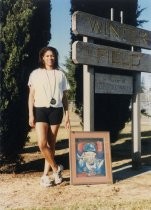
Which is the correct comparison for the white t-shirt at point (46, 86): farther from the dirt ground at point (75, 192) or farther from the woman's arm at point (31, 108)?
Result: the dirt ground at point (75, 192)

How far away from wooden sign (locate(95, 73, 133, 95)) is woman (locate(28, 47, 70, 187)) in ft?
3.71

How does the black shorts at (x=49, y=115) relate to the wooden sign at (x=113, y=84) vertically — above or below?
below

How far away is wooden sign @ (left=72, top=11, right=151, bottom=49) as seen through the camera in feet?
21.6

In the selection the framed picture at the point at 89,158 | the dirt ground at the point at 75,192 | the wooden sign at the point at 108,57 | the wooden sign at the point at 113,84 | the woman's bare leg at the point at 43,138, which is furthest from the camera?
the wooden sign at the point at 113,84

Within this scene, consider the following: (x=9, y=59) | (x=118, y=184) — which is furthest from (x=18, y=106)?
(x=118, y=184)

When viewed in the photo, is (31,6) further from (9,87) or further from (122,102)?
(122,102)

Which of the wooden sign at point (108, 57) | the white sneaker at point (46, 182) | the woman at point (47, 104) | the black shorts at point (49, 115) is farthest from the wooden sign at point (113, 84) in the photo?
the white sneaker at point (46, 182)

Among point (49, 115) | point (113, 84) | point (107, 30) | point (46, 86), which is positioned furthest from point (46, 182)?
point (107, 30)

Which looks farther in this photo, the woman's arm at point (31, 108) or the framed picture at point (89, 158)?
the framed picture at point (89, 158)

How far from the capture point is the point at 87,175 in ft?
20.3

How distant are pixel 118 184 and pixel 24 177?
1.62m

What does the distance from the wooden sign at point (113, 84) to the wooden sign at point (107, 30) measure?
27.1 inches

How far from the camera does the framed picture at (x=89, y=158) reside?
242 inches

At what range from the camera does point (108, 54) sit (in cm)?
723
